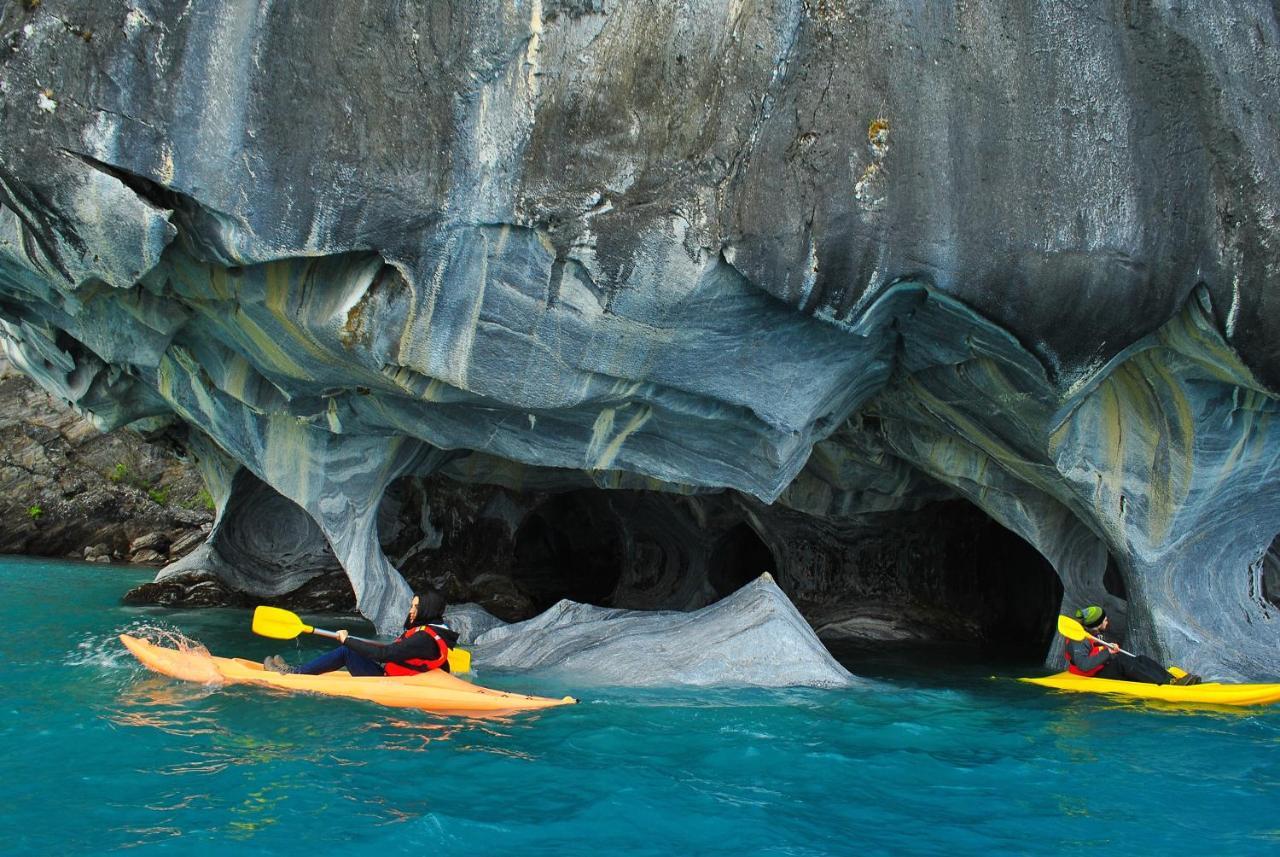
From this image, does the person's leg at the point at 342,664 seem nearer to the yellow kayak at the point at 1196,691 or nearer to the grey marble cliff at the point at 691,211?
the grey marble cliff at the point at 691,211

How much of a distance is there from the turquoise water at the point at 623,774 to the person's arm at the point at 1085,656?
37.2 inches

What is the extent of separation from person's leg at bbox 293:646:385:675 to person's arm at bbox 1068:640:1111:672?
6.38m

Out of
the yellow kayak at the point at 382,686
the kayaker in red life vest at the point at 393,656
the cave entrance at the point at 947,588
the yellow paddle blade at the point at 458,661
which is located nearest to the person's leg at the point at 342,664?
the kayaker in red life vest at the point at 393,656

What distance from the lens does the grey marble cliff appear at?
7422 mm

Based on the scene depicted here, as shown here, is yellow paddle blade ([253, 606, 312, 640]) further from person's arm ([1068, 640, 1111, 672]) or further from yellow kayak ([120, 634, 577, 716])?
person's arm ([1068, 640, 1111, 672])

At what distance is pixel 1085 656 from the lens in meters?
10.0

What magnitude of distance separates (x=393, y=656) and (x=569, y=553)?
42.9ft

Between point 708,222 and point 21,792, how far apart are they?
553cm

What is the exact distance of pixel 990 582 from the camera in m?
16.7

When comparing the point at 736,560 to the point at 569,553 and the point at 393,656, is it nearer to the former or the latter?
the point at 569,553

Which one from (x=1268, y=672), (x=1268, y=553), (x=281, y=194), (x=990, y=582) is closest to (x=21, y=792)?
(x=281, y=194)

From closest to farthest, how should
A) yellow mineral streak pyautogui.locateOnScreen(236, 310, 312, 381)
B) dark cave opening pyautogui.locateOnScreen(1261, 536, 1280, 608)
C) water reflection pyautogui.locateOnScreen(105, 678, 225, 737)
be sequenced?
water reflection pyautogui.locateOnScreen(105, 678, 225, 737) → yellow mineral streak pyautogui.locateOnScreen(236, 310, 312, 381) → dark cave opening pyautogui.locateOnScreen(1261, 536, 1280, 608)

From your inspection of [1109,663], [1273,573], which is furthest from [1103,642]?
[1273,573]

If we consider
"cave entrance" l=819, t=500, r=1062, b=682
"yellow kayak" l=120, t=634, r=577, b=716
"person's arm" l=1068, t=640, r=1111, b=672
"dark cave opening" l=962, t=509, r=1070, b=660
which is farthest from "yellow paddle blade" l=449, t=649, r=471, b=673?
"dark cave opening" l=962, t=509, r=1070, b=660
